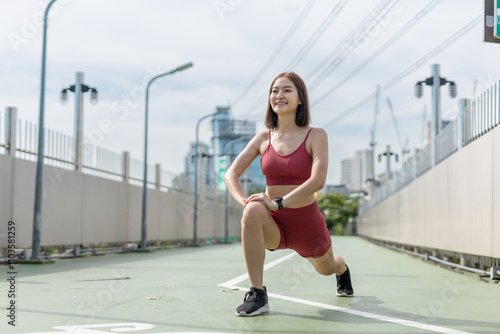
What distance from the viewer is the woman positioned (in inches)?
196

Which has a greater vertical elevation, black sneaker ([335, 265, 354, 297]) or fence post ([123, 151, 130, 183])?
fence post ([123, 151, 130, 183])

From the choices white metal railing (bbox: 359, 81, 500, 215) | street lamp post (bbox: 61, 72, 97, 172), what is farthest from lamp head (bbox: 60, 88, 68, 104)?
white metal railing (bbox: 359, 81, 500, 215)

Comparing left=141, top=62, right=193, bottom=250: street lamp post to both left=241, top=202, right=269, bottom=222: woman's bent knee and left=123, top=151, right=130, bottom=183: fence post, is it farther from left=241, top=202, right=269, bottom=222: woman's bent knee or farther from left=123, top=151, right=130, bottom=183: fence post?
left=241, top=202, right=269, bottom=222: woman's bent knee

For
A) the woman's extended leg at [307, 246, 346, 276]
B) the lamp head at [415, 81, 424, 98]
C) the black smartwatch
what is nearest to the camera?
the black smartwatch

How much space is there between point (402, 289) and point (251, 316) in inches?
132

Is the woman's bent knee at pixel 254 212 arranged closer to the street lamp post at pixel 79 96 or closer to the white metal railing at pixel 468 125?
the white metal railing at pixel 468 125

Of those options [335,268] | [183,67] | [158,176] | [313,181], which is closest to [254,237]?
[313,181]

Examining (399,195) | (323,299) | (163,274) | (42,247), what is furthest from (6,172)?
(399,195)

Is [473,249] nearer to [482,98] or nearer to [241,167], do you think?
[482,98]

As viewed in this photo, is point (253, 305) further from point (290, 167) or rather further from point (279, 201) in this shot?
point (290, 167)

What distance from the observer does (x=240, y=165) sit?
542 centimetres

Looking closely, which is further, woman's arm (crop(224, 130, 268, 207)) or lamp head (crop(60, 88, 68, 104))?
lamp head (crop(60, 88, 68, 104))

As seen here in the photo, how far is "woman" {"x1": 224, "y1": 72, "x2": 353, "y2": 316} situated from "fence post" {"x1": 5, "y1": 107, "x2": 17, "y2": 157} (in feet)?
32.5

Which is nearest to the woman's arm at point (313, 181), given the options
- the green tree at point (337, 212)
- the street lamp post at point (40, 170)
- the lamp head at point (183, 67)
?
the street lamp post at point (40, 170)
